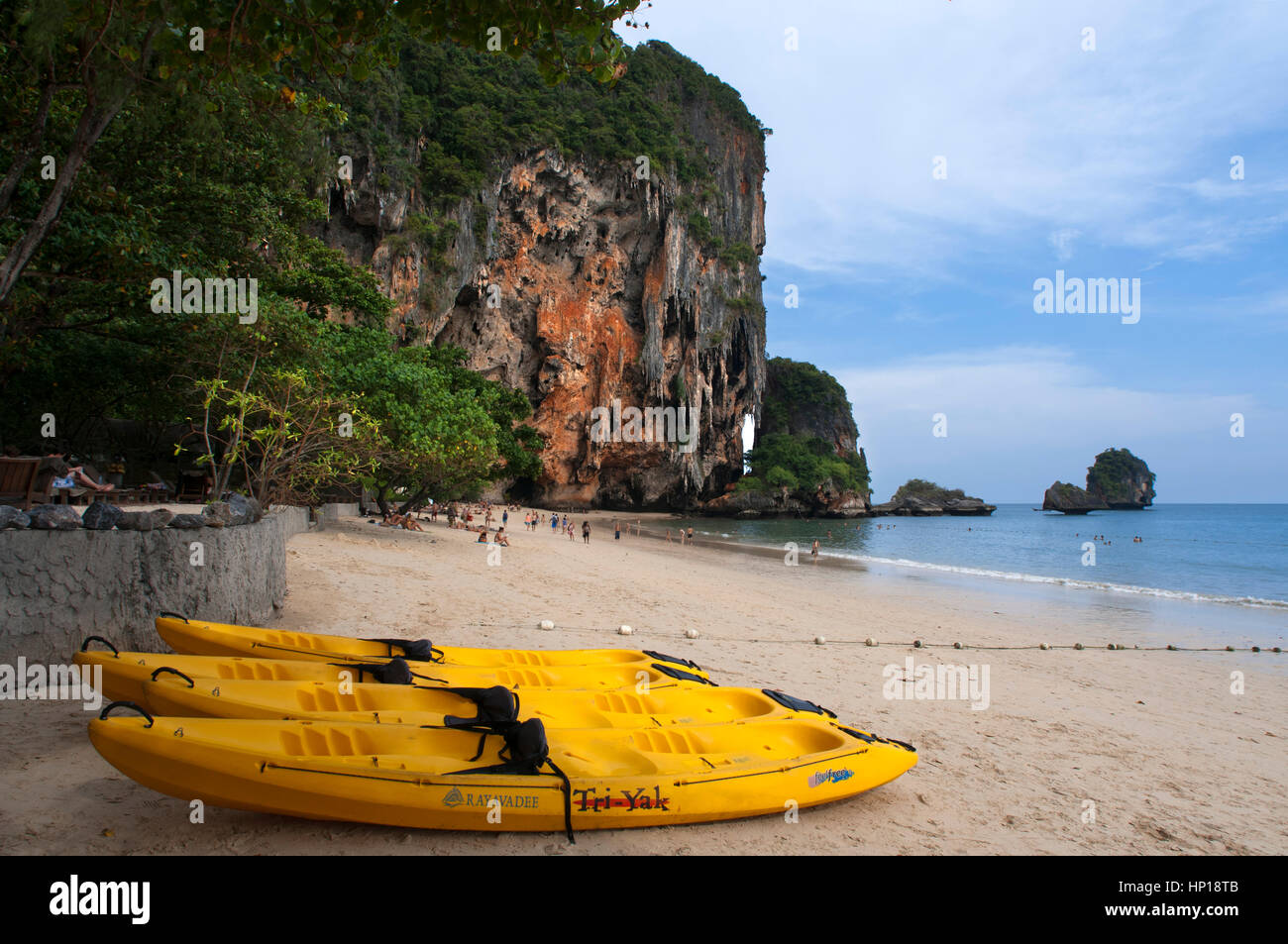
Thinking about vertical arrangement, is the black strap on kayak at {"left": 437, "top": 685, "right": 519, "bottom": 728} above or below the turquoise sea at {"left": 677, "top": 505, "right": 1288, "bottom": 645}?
above

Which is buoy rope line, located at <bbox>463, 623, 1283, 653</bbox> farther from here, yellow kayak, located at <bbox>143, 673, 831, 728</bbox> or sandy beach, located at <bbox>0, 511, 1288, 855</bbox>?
yellow kayak, located at <bbox>143, 673, 831, 728</bbox>

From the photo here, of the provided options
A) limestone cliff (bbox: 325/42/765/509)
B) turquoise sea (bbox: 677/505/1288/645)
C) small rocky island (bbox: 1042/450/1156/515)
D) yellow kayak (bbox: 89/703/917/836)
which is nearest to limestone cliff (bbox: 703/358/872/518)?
limestone cliff (bbox: 325/42/765/509)

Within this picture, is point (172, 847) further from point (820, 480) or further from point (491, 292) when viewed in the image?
point (820, 480)

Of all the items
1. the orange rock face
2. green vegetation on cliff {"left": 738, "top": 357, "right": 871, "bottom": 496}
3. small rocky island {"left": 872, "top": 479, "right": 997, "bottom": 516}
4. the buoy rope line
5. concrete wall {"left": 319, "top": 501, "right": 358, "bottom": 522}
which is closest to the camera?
the buoy rope line

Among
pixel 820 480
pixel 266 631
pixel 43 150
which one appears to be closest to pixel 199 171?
pixel 43 150

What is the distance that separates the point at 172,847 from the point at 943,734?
514 centimetres

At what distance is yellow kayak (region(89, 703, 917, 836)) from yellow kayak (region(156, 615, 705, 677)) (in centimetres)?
126

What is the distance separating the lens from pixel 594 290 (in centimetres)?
4566

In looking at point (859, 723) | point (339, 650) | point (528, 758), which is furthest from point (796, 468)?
point (528, 758)

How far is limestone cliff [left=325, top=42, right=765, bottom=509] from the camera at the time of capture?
32781 millimetres

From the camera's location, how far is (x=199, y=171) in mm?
9297

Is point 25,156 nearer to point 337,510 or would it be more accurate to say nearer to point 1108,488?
point 337,510

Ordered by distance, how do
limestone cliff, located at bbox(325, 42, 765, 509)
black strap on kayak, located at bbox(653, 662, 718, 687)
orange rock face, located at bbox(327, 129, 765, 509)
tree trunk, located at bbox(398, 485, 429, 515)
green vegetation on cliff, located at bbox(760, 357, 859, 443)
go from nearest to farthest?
black strap on kayak, located at bbox(653, 662, 718, 687) < tree trunk, located at bbox(398, 485, 429, 515) < limestone cliff, located at bbox(325, 42, 765, 509) < orange rock face, located at bbox(327, 129, 765, 509) < green vegetation on cliff, located at bbox(760, 357, 859, 443)

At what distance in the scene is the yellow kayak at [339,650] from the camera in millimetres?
4512
